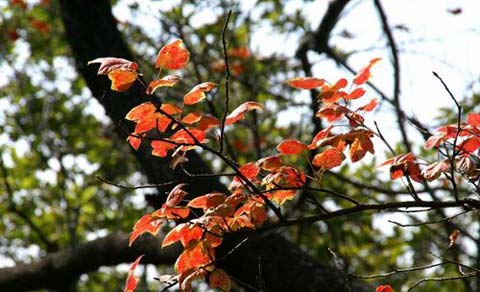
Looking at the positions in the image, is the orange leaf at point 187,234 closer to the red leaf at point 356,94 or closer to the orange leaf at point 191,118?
the orange leaf at point 191,118

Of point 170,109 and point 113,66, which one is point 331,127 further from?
point 113,66

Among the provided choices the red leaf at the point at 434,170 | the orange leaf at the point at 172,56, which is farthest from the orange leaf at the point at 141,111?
the red leaf at the point at 434,170

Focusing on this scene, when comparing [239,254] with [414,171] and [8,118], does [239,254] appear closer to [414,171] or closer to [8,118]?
[414,171]

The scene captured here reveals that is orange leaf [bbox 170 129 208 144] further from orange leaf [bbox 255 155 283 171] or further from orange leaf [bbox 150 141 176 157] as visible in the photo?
orange leaf [bbox 255 155 283 171]

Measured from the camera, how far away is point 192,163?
3217 millimetres

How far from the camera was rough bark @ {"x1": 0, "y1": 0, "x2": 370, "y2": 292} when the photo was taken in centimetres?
316

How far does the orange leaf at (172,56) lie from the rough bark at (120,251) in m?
1.16

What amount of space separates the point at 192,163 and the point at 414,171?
60.1 inches

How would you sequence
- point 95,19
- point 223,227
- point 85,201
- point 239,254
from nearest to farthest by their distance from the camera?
point 223,227, point 239,254, point 95,19, point 85,201

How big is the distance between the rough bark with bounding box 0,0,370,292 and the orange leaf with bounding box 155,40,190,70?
1.16 m

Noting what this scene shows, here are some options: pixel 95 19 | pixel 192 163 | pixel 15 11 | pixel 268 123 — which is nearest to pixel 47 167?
pixel 15 11

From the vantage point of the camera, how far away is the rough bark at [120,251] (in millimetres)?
3160

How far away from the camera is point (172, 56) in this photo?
5.79 feet

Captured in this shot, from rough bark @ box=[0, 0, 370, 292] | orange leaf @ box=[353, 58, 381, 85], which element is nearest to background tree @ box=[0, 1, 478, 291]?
rough bark @ box=[0, 0, 370, 292]
